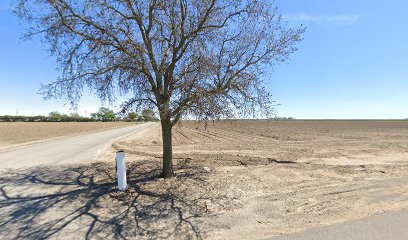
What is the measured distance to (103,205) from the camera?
211 inches

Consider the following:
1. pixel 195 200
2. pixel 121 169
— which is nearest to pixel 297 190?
pixel 195 200

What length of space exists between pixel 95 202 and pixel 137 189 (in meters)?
1.18

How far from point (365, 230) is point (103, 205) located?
534 cm

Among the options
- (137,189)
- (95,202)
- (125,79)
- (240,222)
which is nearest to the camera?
(240,222)

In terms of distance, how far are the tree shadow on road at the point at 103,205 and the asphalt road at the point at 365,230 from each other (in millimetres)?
1846

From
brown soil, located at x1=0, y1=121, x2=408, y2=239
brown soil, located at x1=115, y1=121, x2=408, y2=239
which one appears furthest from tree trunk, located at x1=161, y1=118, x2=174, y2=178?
brown soil, located at x1=115, y1=121, x2=408, y2=239

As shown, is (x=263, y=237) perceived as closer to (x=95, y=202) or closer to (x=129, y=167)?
(x=95, y=202)

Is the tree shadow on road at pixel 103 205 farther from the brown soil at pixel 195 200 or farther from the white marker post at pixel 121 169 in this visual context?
the white marker post at pixel 121 169

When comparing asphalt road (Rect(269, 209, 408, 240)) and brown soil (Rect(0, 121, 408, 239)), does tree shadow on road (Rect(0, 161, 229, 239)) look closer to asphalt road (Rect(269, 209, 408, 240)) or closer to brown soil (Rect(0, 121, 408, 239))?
brown soil (Rect(0, 121, 408, 239))

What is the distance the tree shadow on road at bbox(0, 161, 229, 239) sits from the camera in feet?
13.8

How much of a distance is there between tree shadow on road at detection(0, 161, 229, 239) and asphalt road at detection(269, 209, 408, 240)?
1846mm

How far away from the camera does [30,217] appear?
185 inches

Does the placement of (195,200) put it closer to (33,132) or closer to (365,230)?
(365,230)

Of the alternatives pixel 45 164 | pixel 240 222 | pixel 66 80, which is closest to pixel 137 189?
pixel 240 222
